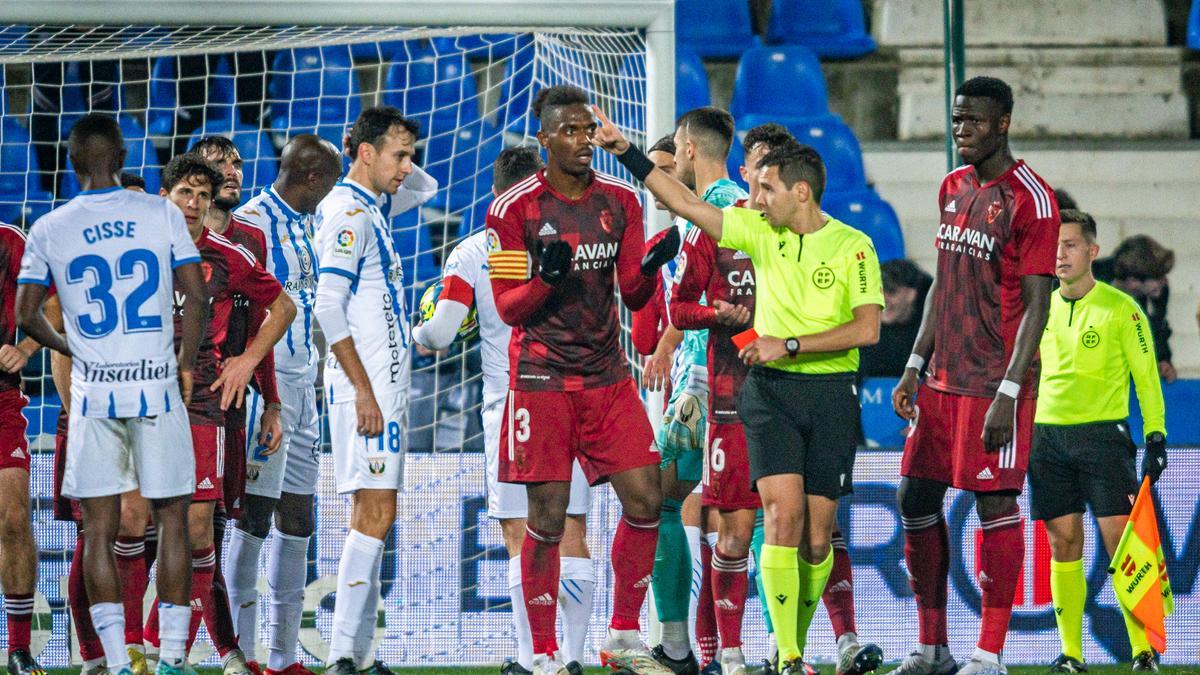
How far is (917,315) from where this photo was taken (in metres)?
10.5

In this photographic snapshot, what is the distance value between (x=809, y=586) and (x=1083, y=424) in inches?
72.8

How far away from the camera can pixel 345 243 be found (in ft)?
18.6

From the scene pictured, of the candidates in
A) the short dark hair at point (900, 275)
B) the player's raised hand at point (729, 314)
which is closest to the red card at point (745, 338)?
the player's raised hand at point (729, 314)

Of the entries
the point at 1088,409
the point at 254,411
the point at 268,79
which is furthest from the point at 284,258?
the point at 268,79

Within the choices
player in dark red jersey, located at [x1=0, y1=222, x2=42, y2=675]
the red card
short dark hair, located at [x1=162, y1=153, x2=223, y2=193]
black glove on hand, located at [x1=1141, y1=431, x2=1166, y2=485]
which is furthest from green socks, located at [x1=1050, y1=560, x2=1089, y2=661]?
player in dark red jersey, located at [x1=0, y1=222, x2=42, y2=675]

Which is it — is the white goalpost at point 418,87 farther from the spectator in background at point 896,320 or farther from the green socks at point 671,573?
the spectator in background at point 896,320

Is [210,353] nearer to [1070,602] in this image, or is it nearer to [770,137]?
[770,137]

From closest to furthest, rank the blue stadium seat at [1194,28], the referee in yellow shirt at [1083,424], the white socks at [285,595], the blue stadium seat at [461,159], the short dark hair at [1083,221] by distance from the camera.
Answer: the white socks at [285,595], the referee in yellow shirt at [1083,424], the short dark hair at [1083,221], the blue stadium seat at [461,159], the blue stadium seat at [1194,28]

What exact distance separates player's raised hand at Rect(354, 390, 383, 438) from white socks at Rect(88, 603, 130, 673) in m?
1.06

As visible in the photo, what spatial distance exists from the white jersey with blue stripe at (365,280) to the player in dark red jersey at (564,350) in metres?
0.58

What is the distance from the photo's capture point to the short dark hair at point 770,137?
573cm

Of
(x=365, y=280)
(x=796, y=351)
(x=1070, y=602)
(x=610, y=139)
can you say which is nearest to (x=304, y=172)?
(x=365, y=280)

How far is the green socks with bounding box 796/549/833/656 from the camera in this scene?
5.44m

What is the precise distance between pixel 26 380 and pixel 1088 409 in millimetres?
5613
